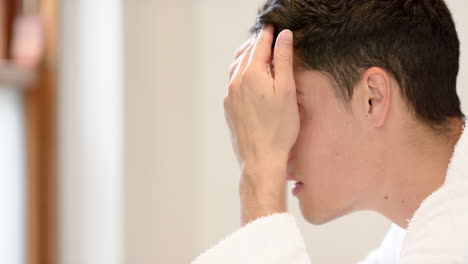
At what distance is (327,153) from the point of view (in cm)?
113

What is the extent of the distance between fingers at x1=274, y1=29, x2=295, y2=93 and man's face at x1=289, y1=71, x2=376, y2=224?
0.05m

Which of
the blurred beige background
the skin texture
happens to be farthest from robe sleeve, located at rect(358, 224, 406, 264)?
the blurred beige background

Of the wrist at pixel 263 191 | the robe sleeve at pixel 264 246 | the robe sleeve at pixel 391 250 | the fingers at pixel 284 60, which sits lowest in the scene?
the robe sleeve at pixel 391 250

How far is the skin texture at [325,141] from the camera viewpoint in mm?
1072

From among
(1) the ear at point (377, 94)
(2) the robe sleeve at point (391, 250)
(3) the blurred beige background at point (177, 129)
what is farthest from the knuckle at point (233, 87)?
(3) the blurred beige background at point (177, 129)

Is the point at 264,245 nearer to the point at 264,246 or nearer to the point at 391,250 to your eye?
the point at 264,246

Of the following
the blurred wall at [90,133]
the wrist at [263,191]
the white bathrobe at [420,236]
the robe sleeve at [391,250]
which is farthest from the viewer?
the blurred wall at [90,133]

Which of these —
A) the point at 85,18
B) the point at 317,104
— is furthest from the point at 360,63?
the point at 85,18

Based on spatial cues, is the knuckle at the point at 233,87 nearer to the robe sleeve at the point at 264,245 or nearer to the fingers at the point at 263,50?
the fingers at the point at 263,50

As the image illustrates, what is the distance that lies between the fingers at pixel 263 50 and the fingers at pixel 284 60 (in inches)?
1.0

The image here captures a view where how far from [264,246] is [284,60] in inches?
11.8

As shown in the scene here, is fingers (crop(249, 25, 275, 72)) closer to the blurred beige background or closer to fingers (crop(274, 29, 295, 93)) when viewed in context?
fingers (crop(274, 29, 295, 93))

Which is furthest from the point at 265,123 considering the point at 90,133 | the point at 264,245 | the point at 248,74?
the point at 90,133

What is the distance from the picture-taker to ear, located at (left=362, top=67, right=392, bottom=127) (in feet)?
3.46
